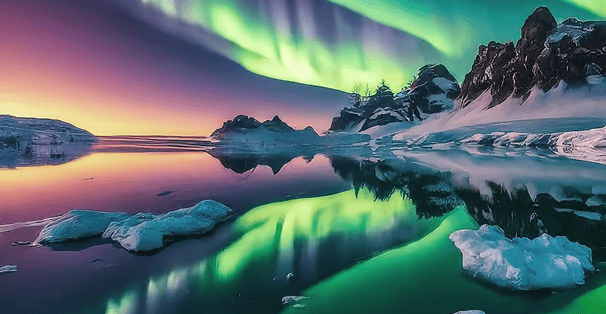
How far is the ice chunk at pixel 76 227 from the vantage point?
31.0ft

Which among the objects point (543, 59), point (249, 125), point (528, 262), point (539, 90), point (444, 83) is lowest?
point (528, 262)

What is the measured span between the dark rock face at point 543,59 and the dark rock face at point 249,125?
3630 inches

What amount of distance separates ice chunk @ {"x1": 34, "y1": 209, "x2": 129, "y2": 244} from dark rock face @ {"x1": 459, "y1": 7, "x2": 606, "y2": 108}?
108535mm

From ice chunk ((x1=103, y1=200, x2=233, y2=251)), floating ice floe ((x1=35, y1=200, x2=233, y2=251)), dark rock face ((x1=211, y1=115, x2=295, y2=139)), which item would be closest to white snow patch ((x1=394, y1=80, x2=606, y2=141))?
dark rock face ((x1=211, y1=115, x2=295, y2=139))

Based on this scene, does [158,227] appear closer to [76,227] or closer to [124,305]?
[76,227]

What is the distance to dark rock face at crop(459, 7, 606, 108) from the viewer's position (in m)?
79.4

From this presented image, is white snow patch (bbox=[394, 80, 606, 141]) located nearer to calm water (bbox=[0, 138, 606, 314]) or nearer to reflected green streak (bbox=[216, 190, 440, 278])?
calm water (bbox=[0, 138, 606, 314])

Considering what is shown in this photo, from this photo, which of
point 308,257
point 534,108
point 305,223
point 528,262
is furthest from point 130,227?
point 534,108

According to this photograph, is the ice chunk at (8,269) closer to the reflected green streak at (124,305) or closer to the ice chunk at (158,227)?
the ice chunk at (158,227)

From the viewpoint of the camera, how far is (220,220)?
39.7 feet

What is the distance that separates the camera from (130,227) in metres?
9.77

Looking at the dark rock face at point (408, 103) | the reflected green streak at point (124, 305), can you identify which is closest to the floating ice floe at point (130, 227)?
the reflected green streak at point (124, 305)

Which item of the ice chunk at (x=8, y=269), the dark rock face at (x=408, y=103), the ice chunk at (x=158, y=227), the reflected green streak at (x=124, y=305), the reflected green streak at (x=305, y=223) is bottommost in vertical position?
the reflected green streak at (x=124, y=305)

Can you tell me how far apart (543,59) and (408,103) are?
48.0 metres
